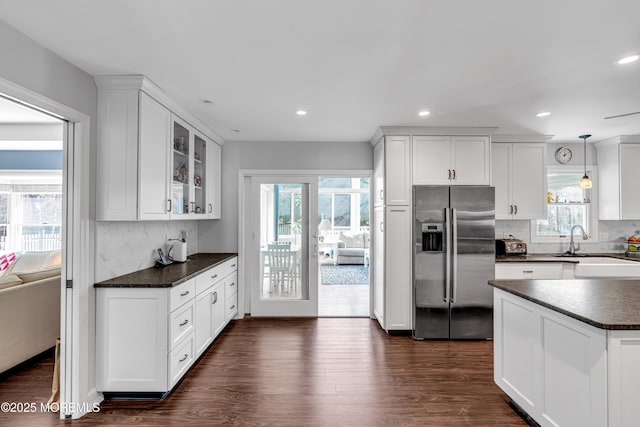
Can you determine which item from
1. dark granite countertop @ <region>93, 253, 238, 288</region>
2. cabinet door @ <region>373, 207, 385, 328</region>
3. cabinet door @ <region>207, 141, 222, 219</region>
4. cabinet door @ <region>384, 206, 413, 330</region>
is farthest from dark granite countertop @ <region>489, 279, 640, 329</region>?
cabinet door @ <region>207, 141, 222, 219</region>

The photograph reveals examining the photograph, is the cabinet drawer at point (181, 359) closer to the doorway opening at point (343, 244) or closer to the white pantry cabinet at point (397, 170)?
the doorway opening at point (343, 244)

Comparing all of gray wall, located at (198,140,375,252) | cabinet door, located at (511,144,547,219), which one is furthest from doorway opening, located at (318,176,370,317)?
cabinet door, located at (511,144,547,219)

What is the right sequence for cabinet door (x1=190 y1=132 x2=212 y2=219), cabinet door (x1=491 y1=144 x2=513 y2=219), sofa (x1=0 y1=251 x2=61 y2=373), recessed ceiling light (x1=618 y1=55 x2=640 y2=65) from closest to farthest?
1. recessed ceiling light (x1=618 y1=55 x2=640 y2=65)
2. sofa (x1=0 y1=251 x2=61 y2=373)
3. cabinet door (x1=190 y1=132 x2=212 y2=219)
4. cabinet door (x1=491 y1=144 x2=513 y2=219)

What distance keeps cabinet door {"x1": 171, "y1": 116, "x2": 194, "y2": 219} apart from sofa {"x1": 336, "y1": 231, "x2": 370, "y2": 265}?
5.51 metres

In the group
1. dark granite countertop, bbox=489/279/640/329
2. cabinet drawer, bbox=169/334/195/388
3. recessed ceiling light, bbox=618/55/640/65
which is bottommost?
cabinet drawer, bbox=169/334/195/388

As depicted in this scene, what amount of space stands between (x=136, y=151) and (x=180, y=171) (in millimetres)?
798

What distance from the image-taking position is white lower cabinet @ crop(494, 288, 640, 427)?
1.51m

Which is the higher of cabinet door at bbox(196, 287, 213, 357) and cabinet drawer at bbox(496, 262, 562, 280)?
cabinet drawer at bbox(496, 262, 562, 280)

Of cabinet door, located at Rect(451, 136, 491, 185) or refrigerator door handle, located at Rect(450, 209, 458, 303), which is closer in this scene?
refrigerator door handle, located at Rect(450, 209, 458, 303)

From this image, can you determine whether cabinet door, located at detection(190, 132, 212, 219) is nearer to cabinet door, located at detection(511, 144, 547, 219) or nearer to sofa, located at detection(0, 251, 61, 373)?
sofa, located at detection(0, 251, 61, 373)

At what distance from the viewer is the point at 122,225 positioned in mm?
2746

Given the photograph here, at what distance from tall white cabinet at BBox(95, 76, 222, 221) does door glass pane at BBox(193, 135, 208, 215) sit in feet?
1.63

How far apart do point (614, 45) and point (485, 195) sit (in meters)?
1.91

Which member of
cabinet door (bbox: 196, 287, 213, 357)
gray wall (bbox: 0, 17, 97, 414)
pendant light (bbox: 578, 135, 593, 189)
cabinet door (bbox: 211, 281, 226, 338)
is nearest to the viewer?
gray wall (bbox: 0, 17, 97, 414)
